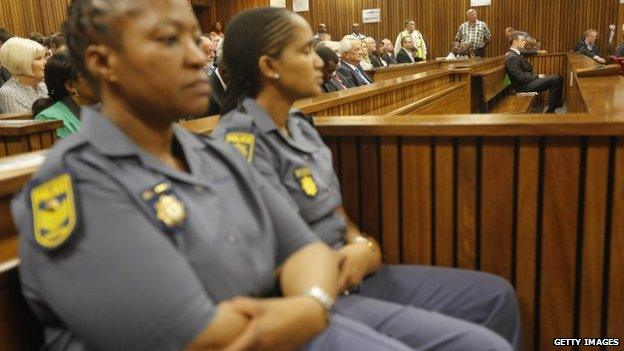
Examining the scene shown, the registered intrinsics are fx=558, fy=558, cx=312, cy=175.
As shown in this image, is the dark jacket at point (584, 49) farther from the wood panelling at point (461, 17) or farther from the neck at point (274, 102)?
the neck at point (274, 102)

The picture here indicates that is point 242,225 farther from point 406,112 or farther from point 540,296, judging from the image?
point 406,112

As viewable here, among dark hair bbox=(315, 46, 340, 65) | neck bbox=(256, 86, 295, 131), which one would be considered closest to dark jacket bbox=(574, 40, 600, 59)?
dark hair bbox=(315, 46, 340, 65)

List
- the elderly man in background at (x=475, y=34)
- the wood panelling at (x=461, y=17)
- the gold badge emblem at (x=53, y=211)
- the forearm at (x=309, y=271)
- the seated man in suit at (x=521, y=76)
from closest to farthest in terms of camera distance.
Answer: the gold badge emblem at (x=53, y=211) < the forearm at (x=309, y=271) < the seated man in suit at (x=521, y=76) < the wood panelling at (x=461, y=17) < the elderly man in background at (x=475, y=34)

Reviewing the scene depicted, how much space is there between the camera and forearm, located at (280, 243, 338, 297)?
104 cm

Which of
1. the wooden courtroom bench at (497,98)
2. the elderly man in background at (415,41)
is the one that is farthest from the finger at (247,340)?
the elderly man in background at (415,41)

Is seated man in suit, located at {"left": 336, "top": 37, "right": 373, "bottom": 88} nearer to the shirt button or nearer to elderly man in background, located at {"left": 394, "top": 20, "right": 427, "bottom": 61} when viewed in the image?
the shirt button

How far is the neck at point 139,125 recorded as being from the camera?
96cm

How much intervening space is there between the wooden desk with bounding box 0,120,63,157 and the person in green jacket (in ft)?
0.40

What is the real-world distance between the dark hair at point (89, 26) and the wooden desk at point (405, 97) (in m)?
1.36

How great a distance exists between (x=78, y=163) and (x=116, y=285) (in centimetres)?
20

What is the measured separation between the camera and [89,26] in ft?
3.03

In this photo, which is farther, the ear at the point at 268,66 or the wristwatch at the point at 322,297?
the ear at the point at 268,66

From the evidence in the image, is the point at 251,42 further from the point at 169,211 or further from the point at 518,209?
the point at 518,209

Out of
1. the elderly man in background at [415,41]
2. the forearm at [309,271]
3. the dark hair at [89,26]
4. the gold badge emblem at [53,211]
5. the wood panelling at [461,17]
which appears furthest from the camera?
the wood panelling at [461,17]
